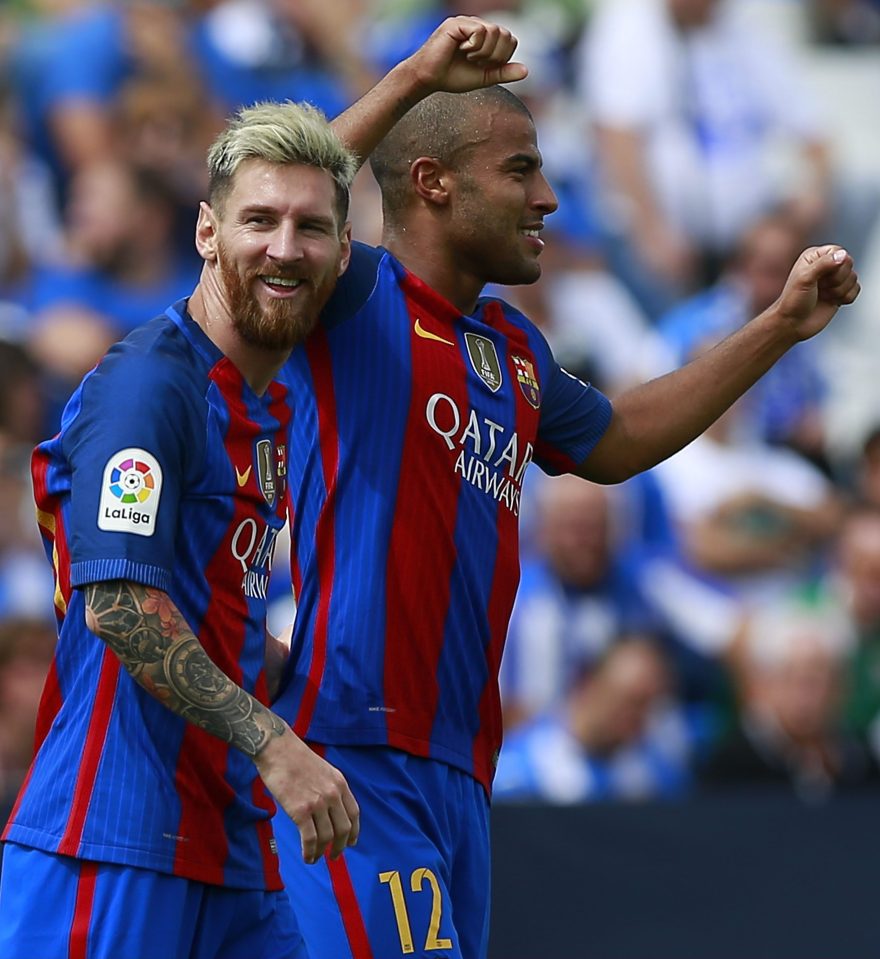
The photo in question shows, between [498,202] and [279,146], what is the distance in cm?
78

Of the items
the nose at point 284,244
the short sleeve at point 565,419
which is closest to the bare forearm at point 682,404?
the short sleeve at point 565,419

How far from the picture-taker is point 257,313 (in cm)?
319

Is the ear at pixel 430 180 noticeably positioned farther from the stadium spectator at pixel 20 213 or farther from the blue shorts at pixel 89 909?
the stadium spectator at pixel 20 213

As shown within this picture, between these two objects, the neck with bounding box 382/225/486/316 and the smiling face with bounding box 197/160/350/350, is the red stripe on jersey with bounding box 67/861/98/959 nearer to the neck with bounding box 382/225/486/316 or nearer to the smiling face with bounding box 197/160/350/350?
the smiling face with bounding box 197/160/350/350

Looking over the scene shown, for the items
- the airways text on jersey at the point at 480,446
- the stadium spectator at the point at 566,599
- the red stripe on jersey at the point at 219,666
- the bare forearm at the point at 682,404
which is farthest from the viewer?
the stadium spectator at the point at 566,599

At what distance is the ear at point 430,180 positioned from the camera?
391 cm

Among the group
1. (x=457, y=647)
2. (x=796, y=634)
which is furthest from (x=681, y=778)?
(x=457, y=647)

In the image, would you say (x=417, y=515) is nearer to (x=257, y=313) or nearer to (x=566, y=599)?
(x=257, y=313)

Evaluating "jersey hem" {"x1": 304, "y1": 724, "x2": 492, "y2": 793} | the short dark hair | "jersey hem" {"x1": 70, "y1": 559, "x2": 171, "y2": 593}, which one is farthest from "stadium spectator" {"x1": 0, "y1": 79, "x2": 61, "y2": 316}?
"jersey hem" {"x1": 70, "y1": 559, "x2": 171, "y2": 593}

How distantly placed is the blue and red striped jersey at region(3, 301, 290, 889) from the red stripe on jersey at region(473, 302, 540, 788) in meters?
0.67

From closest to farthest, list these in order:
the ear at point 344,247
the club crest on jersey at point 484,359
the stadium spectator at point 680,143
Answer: the ear at point 344,247
the club crest on jersey at point 484,359
the stadium spectator at point 680,143

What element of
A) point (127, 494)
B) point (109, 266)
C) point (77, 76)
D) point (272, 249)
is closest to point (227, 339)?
point (272, 249)

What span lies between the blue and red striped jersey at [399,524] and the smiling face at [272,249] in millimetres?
480

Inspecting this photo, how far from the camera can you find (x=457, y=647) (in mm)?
3721
